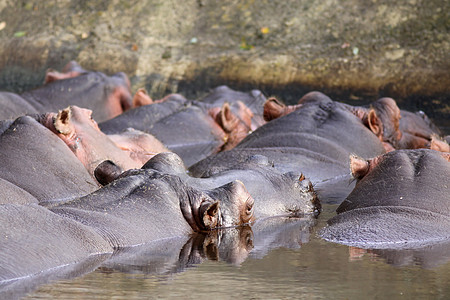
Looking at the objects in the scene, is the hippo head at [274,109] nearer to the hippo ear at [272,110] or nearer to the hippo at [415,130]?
the hippo ear at [272,110]

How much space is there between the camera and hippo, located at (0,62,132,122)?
357 inches

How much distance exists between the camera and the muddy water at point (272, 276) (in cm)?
288

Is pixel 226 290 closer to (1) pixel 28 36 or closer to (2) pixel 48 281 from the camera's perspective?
(2) pixel 48 281

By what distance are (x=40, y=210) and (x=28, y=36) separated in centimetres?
1014

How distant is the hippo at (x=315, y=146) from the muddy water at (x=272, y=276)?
2.09 m

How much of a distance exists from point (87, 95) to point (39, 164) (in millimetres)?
4393

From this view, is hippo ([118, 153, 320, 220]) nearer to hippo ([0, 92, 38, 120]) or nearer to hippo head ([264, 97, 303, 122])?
hippo head ([264, 97, 303, 122])

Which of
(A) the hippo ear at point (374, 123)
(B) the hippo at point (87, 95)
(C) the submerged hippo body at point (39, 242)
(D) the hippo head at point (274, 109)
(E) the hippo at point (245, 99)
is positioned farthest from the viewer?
(E) the hippo at point (245, 99)

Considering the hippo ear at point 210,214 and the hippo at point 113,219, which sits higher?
the hippo at point 113,219

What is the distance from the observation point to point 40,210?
3.39 metres

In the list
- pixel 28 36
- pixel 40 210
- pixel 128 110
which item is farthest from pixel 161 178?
pixel 28 36

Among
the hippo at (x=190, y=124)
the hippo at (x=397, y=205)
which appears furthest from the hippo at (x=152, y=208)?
the hippo at (x=190, y=124)

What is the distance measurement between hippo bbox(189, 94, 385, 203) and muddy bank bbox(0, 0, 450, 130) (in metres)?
4.03

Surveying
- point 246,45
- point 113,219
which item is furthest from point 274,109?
point 246,45
